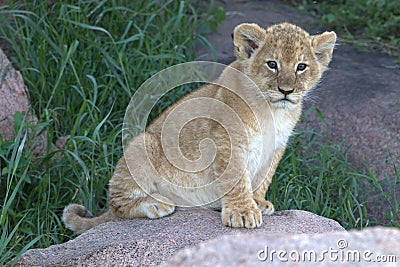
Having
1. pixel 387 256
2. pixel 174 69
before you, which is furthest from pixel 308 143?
pixel 387 256

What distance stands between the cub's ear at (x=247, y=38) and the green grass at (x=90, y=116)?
116 centimetres

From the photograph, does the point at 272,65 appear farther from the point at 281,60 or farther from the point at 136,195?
the point at 136,195

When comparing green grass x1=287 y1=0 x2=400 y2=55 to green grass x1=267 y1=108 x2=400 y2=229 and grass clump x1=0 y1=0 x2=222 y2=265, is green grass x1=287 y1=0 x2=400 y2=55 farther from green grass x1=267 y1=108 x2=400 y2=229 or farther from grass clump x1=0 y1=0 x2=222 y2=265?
green grass x1=267 y1=108 x2=400 y2=229

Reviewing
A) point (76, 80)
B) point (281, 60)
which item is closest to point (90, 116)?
point (76, 80)

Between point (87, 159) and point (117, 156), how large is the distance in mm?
268

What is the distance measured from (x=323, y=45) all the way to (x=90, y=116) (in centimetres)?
221

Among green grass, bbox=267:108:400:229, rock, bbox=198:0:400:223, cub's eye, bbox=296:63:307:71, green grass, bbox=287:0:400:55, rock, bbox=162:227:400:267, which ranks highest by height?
cub's eye, bbox=296:63:307:71

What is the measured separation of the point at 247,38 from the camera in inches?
189

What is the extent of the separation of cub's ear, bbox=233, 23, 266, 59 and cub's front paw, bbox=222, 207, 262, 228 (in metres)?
1.03

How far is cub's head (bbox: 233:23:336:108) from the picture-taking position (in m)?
4.55

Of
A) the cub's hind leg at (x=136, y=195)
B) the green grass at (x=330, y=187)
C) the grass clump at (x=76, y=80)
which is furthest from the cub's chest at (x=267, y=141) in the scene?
the grass clump at (x=76, y=80)

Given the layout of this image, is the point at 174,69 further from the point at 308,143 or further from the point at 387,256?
the point at 387,256

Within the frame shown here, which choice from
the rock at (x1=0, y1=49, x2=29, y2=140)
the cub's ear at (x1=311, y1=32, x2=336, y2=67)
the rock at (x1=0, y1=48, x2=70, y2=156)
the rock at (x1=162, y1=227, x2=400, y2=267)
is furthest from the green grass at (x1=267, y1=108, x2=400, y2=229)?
the rock at (x1=162, y1=227, x2=400, y2=267)

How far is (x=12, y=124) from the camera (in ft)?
19.8
